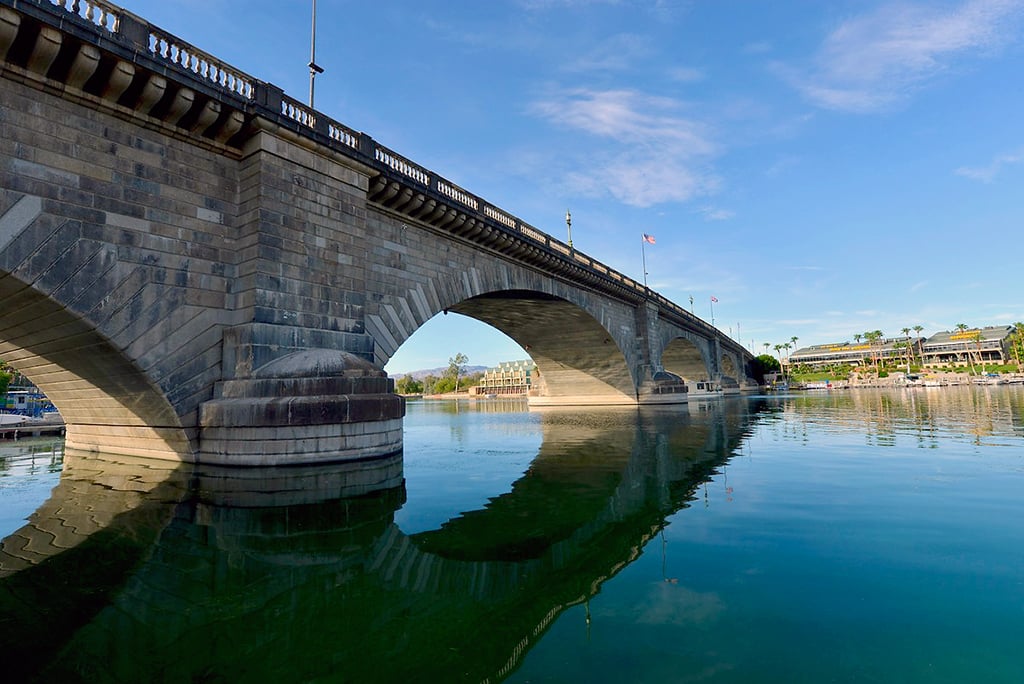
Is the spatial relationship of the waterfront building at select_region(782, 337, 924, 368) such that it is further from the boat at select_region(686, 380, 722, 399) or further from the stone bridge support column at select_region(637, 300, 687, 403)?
the stone bridge support column at select_region(637, 300, 687, 403)

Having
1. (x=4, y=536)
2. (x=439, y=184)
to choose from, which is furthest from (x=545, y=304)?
(x=4, y=536)

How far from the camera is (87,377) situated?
42.9ft

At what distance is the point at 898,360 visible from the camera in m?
148

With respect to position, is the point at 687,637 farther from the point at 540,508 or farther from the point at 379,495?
the point at 379,495

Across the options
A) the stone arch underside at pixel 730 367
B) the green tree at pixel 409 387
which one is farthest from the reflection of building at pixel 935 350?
the green tree at pixel 409 387

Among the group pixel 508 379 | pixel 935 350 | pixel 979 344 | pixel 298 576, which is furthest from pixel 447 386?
pixel 298 576

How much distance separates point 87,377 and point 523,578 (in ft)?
44.7

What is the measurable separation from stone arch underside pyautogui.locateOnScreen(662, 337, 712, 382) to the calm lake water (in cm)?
5744

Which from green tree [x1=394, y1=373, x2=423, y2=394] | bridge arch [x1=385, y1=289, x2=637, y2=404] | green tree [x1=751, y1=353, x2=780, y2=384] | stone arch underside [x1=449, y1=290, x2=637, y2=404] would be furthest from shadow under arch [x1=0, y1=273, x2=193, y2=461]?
green tree [x1=394, y1=373, x2=423, y2=394]

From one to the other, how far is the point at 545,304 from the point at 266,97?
22.9 m

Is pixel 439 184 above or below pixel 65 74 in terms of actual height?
above

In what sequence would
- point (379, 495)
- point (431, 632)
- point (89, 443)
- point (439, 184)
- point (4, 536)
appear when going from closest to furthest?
point (431, 632)
point (4, 536)
point (379, 495)
point (89, 443)
point (439, 184)

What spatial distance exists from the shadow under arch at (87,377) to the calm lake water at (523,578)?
1937mm

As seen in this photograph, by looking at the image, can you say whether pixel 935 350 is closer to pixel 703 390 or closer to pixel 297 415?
pixel 703 390
